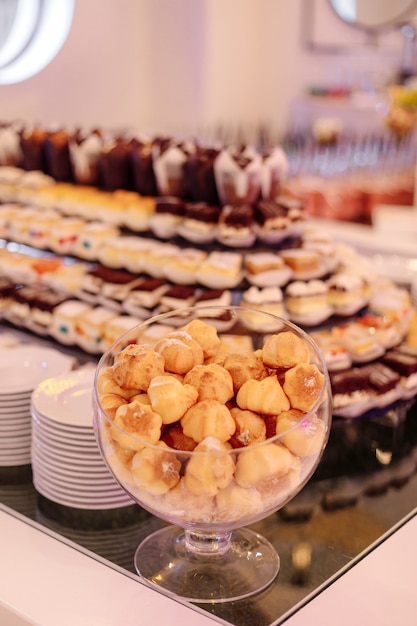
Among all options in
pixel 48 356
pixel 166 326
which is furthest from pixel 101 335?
pixel 166 326

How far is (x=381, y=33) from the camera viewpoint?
6.69 m

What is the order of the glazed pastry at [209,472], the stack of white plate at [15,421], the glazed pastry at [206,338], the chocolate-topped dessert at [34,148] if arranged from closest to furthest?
the glazed pastry at [209,472], the glazed pastry at [206,338], the stack of white plate at [15,421], the chocolate-topped dessert at [34,148]

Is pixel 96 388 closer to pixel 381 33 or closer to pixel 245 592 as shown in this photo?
pixel 245 592

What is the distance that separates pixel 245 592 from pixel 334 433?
1.98 ft

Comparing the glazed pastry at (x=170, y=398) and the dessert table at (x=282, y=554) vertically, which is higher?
the glazed pastry at (x=170, y=398)

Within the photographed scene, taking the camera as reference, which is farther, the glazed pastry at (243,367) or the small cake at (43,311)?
the small cake at (43,311)

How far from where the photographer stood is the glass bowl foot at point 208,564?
1.26m

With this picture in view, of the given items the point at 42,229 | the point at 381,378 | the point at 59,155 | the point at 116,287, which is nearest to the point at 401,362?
the point at 381,378

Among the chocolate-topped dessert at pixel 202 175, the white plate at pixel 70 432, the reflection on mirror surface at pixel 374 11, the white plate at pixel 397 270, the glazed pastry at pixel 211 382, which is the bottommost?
the white plate at pixel 397 270

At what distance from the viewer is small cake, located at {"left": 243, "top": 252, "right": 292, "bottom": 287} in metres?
1.88

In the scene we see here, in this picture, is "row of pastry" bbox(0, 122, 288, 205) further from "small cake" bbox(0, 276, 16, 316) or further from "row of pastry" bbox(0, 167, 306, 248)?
"small cake" bbox(0, 276, 16, 316)

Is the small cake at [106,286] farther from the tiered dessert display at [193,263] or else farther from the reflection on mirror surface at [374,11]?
the reflection on mirror surface at [374,11]

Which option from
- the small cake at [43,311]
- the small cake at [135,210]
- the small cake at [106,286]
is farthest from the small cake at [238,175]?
the small cake at [43,311]

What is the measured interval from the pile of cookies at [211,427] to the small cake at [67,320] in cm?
88
